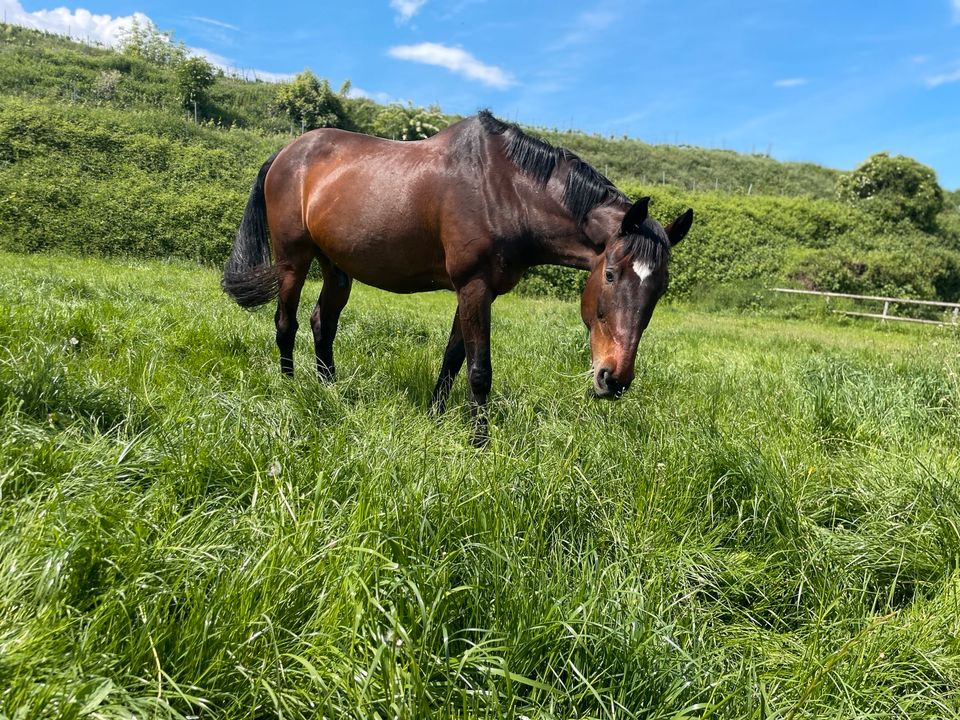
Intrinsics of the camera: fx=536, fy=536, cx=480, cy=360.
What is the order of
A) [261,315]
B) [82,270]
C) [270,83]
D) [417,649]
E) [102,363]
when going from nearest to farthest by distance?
1. [417,649]
2. [102,363]
3. [261,315]
4. [82,270]
5. [270,83]

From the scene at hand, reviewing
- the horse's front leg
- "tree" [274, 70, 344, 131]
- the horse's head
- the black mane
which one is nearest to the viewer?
the horse's head

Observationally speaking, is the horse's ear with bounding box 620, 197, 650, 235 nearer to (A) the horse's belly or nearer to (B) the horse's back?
(B) the horse's back

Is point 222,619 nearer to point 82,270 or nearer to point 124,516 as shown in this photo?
point 124,516

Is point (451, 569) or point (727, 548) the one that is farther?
point (727, 548)

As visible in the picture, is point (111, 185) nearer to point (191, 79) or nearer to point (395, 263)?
point (395, 263)

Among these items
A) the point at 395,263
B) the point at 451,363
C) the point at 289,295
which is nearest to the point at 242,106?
the point at 289,295

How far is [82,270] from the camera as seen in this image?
1115 centimetres

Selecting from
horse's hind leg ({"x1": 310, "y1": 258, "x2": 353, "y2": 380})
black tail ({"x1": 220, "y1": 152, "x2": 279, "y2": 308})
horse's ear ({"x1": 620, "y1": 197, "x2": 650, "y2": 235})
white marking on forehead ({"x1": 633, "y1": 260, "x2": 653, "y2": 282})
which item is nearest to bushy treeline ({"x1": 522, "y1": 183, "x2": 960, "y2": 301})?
black tail ({"x1": 220, "y1": 152, "x2": 279, "y2": 308})

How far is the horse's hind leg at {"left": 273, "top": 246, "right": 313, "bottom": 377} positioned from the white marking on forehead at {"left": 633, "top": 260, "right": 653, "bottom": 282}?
2.84 meters

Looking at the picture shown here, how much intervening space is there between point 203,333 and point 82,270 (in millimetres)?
8997

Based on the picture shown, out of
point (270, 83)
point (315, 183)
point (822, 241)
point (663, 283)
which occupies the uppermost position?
point (270, 83)

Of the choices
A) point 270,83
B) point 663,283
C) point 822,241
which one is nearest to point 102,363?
point 663,283

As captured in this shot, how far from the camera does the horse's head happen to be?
2.94m

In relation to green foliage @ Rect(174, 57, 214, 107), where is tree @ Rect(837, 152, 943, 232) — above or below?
below
